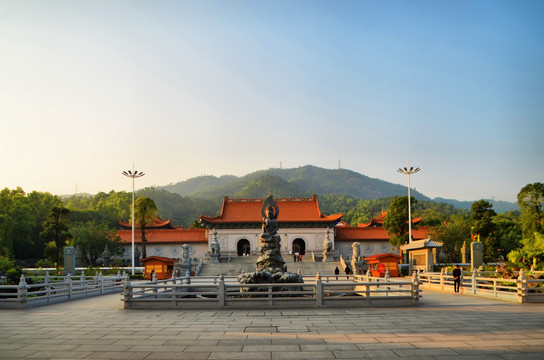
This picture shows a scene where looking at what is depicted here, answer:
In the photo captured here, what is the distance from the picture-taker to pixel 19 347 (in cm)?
983

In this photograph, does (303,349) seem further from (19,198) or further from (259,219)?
(19,198)

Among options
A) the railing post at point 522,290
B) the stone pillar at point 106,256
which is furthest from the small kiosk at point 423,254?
the stone pillar at point 106,256

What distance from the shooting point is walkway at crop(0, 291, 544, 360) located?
29.5 feet

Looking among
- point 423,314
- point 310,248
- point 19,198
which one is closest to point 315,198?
point 310,248

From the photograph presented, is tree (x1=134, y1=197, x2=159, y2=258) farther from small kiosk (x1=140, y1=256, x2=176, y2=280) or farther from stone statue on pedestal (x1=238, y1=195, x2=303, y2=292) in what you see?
stone statue on pedestal (x1=238, y1=195, x2=303, y2=292)

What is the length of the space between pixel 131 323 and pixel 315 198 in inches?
1697

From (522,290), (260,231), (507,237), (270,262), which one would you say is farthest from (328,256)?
(522,290)

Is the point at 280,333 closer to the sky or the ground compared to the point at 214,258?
closer to the sky

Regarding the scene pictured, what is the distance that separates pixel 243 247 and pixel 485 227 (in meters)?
25.8

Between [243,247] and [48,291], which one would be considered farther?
[243,247]

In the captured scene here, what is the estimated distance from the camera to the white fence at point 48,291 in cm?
1691

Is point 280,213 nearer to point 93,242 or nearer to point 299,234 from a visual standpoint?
point 299,234

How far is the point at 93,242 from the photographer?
156ft

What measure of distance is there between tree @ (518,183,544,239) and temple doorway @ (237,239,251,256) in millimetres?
28190
